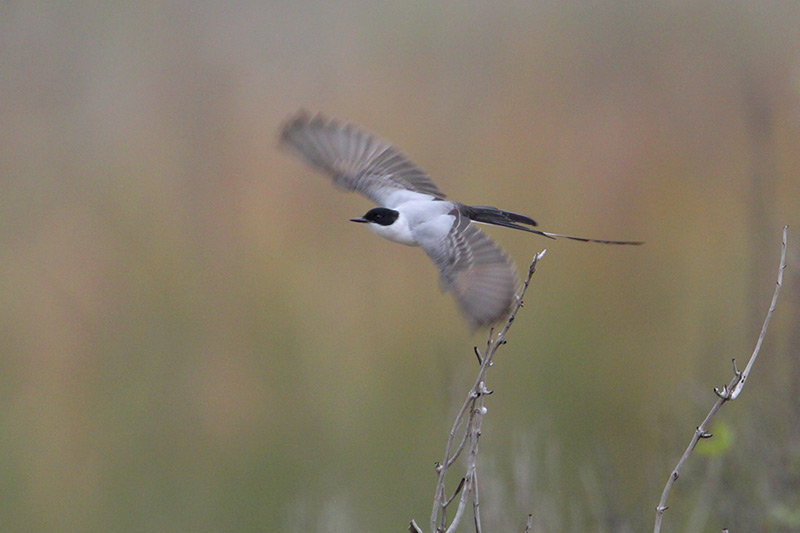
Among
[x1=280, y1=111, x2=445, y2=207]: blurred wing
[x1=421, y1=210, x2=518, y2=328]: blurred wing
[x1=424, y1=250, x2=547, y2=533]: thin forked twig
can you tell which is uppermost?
[x1=280, y1=111, x2=445, y2=207]: blurred wing

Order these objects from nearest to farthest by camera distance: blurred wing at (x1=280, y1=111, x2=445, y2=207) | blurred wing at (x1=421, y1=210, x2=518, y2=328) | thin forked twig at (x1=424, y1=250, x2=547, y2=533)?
thin forked twig at (x1=424, y1=250, x2=547, y2=533), blurred wing at (x1=421, y1=210, x2=518, y2=328), blurred wing at (x1=280, y1=111, x2=445, y2=207)

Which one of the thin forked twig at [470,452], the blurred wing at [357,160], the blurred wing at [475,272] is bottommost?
the thin forked twig at [470,452]

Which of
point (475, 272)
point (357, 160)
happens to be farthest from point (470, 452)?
point (357, 160)

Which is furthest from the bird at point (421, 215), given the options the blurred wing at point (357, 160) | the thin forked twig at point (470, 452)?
the thin forked twig at point (470, 452)

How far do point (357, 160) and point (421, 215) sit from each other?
40 cm

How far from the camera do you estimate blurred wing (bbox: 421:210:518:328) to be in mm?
1361

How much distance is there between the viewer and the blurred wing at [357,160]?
202 cm

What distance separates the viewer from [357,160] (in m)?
2.06

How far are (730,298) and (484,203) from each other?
105 cm

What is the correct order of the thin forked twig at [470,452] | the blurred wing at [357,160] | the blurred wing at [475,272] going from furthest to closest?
the blurred wing at [357,160] → the blurred wing at [475,272] → the thin forked twig at [470,452]

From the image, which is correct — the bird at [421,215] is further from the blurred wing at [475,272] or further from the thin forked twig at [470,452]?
the thin forked twig at [470,452]

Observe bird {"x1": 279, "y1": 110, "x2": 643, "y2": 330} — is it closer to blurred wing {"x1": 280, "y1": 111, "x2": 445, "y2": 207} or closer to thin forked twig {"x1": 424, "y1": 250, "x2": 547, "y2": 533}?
blurred wing {"x1": 280, "y1": 111, "x2": 445, "y2": 207}

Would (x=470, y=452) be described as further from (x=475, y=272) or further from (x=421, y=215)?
(x=421, y=215)

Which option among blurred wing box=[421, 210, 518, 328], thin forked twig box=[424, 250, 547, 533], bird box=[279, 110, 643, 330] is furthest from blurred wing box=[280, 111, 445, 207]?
thin forked twig box=[424, 250, 547, 533]
